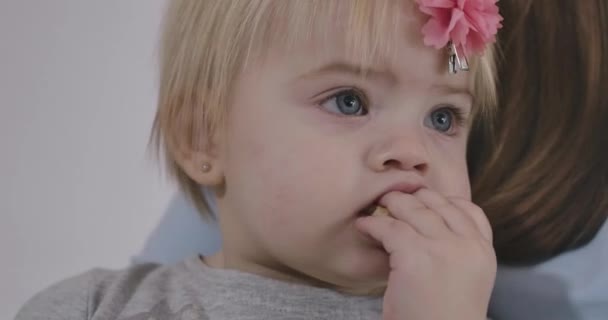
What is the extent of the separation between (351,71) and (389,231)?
162mm

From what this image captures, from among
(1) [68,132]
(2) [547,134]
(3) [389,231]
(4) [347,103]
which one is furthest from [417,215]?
(1) [68,132]

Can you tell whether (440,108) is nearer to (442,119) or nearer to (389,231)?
(442,119)

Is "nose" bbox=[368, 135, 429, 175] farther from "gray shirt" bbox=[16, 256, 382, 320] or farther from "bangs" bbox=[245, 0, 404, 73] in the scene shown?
"gray shirt" bbox=[16, 256, 382, 320]

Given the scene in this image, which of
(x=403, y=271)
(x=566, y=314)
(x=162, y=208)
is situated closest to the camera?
Result: (x=403, y=271)

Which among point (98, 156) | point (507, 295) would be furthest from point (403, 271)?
point (98, 156)

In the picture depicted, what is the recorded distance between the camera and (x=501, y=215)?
1000mm

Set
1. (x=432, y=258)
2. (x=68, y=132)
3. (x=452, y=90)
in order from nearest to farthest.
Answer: (x=432, y=258), (x=452, y=90), (x=68, y=132)

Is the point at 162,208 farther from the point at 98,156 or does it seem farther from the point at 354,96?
the point at 354,96

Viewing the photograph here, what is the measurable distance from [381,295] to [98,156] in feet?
1.91

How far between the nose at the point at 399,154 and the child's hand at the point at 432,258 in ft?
0.09

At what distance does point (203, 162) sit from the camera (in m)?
0.96

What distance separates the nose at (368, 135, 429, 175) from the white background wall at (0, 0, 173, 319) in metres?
0.61

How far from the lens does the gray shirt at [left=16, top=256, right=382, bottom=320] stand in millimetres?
919

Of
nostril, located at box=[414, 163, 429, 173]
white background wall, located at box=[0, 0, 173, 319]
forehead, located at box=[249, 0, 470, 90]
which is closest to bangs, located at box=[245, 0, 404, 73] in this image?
forehead, located at box=[249, 0, 470, 90]
